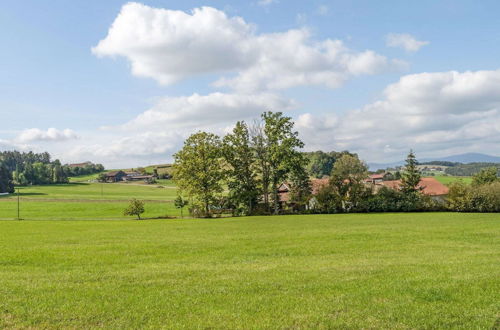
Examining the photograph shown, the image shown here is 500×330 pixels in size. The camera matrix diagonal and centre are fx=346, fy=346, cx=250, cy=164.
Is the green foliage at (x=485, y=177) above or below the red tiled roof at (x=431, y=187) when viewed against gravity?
above

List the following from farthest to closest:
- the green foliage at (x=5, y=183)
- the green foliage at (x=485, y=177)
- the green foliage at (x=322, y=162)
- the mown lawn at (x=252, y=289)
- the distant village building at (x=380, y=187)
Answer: the green foliage at (x=322, y=162), the green foliage at (x=5, y=183), the green foliage at (x=485, y=177), the distant village building at (x=380, y=187), the mown lawn at (x=252, y=289)

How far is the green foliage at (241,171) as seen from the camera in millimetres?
71375

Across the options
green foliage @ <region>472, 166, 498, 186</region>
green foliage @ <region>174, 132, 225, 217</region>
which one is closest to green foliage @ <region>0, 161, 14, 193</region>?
green foliage @ <region>174, 132, 225, 217</region>

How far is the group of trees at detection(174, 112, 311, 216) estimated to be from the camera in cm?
7006

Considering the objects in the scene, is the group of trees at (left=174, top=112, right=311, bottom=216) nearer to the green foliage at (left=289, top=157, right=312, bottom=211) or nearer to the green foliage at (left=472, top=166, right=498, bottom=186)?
the green foliage at (left=289, top=157, right=312, bottom=211)

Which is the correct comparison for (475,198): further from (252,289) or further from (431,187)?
(252,289)

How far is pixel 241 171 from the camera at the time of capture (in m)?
72.2

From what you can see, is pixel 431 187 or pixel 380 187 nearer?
pixel 380 187

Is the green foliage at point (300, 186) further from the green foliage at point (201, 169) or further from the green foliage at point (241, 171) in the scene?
the green foliage at point (201, 169)

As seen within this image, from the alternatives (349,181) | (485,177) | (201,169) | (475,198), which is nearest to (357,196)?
(349,181)

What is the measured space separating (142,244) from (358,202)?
185ft

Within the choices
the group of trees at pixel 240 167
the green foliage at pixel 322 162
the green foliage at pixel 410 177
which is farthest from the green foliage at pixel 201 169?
the green foliage at pixel 322 162

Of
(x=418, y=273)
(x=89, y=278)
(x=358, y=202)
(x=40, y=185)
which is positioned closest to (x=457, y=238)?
(x=418, y=273)

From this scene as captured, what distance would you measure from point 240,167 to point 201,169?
813 cm
